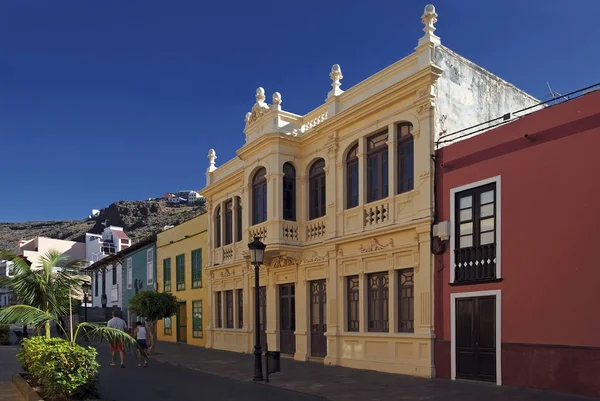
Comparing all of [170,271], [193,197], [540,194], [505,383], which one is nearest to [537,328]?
[505,383]

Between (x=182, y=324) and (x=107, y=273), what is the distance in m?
15.2

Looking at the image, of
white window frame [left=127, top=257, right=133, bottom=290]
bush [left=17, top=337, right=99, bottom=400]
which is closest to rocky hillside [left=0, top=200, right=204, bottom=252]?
white window frame [left=127, top=257, right=133, bottom=290]

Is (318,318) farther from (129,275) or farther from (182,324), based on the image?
(129,275)

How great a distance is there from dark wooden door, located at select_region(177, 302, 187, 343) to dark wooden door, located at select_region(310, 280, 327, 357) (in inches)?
475

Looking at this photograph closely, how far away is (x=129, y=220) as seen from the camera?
95.1m

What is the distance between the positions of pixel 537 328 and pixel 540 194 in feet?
8.54

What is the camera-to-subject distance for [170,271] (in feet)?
101

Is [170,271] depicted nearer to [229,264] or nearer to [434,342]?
[229,264]

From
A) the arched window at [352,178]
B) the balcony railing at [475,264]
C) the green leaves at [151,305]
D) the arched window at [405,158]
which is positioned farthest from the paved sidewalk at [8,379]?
the arched window at [405,158]

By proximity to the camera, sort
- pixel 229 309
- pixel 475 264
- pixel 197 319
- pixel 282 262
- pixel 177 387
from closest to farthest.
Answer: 1. pixel 475 264
2. pixel 177 387
3. pixel 282 262
4. pixel 229 309
5. pixel 197 319

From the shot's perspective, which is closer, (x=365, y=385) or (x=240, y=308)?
(x=365, y=385)

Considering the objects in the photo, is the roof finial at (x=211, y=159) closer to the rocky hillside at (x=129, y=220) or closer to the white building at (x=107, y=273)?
the white building at (x=107, y=273)

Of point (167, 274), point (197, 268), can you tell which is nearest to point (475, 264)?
point (197, 268)

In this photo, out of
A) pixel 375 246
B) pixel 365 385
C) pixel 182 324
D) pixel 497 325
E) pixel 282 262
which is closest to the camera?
pixel 497 325
